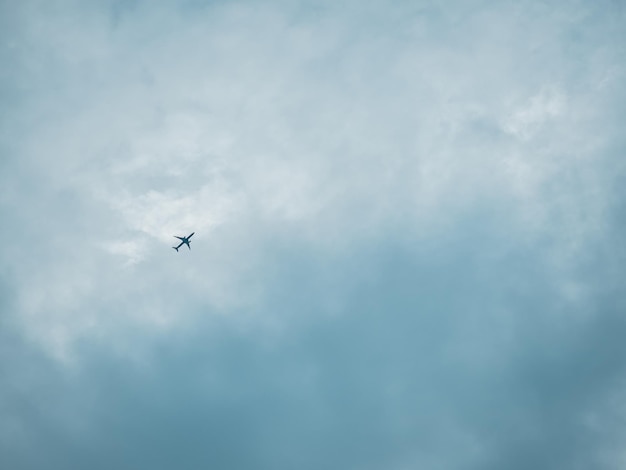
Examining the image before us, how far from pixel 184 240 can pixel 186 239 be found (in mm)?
1178

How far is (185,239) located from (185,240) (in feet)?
3.87

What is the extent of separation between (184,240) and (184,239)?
0.73m

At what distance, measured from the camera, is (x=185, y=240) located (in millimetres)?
190750

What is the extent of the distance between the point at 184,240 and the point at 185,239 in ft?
2.31

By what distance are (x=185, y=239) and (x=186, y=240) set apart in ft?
5.22

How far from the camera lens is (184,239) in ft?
623

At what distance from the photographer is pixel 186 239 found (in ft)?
621

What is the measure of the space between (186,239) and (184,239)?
138 centimetres

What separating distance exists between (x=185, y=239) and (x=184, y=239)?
644 millimetres

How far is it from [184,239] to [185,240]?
0.95m

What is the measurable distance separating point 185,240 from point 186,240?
605mm

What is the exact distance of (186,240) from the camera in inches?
7530
